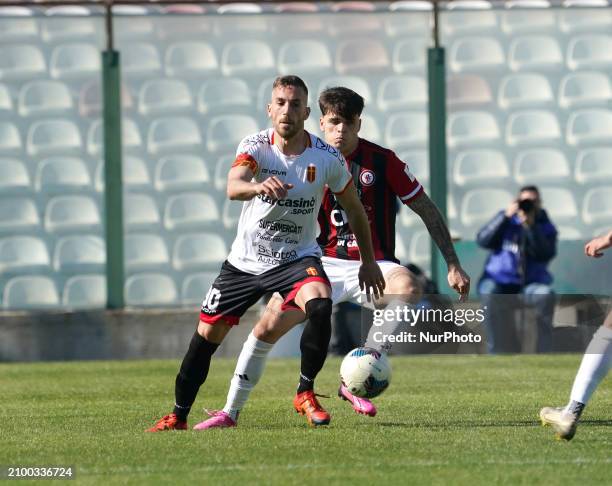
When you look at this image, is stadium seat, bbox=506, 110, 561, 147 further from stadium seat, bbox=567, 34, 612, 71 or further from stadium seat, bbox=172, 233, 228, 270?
stadium seat, bbox=172, 233, 228, 270

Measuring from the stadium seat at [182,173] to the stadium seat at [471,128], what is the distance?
2.85 meters

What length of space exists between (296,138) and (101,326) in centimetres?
753

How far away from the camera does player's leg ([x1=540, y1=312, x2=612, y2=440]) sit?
652 centimetres

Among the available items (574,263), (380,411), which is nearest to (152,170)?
(574,263)

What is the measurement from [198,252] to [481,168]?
11.1ft

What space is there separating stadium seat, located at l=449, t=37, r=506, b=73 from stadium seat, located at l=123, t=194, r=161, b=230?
3755 mm

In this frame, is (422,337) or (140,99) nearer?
(422,337)

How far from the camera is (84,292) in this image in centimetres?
1464

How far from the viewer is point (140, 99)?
50.4ft

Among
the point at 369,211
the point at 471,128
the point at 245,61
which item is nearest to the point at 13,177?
the point at 245,61

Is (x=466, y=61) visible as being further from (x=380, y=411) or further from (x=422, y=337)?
(x=380, y=411)

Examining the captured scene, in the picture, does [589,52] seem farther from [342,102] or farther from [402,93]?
[342,102]

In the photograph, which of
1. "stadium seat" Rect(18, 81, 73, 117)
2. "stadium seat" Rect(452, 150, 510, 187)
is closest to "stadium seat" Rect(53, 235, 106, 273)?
"stadium seat" Rect(18, 81, 73, 117)

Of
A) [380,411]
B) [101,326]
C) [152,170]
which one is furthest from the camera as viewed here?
[152,170]
